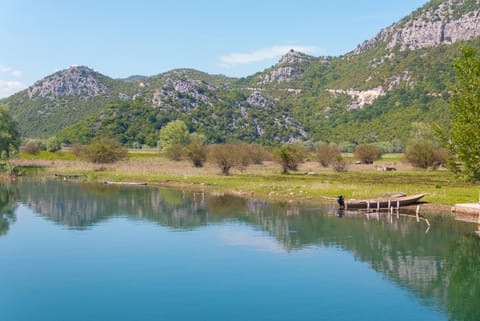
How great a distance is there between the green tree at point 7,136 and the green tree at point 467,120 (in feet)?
322

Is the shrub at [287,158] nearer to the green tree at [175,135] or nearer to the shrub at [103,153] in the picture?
the shrub at [103,153]

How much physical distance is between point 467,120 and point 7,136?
328 feet

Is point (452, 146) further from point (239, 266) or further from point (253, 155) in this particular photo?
point (253, 155)

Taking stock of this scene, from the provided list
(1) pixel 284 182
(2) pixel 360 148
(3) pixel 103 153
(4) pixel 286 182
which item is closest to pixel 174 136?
(3) pixel 103 153

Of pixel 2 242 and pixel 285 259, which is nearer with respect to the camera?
pixel 285 259

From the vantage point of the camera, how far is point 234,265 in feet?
131

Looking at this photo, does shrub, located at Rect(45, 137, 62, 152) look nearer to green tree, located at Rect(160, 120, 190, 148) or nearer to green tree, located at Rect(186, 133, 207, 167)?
green tree, located at Rect(160, 120, 190, 148)

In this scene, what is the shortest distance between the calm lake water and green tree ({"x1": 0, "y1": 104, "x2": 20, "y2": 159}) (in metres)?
60.8

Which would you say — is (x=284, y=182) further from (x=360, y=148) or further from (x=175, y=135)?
(x=175, y=135)

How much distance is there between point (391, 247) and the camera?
46.1 metres

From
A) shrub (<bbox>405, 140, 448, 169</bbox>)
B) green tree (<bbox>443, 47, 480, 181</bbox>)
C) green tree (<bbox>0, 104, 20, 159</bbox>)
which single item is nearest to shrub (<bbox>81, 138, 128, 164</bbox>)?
green tree (<bbox>0, 104, 20, 159</bbox>)

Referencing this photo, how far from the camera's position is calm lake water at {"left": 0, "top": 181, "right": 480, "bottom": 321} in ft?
100

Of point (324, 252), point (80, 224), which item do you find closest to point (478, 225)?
point (324, 252)

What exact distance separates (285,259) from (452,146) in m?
35.8
